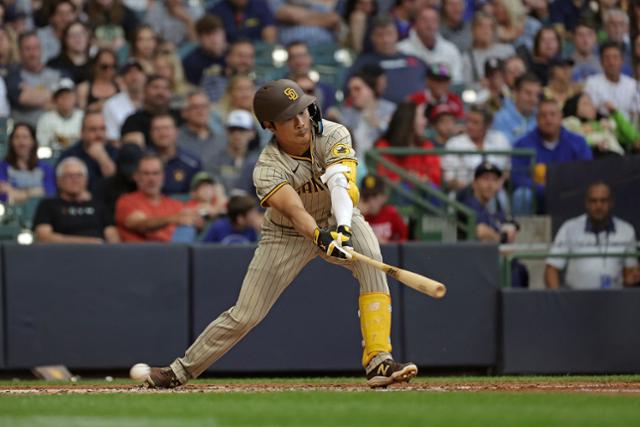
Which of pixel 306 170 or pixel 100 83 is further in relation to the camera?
pixel 100 83

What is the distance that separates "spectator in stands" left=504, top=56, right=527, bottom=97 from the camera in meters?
14.6

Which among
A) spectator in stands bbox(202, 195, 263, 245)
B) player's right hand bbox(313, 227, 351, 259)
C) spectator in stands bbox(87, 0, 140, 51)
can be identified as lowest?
player's right hand bbox(313, 227, 351, 259)

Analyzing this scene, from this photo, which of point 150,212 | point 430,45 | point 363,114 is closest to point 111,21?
point 363,114

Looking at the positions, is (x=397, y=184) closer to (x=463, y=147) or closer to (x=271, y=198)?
(x=463, y=147)

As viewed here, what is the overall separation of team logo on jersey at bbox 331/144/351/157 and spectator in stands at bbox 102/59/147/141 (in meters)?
6.09

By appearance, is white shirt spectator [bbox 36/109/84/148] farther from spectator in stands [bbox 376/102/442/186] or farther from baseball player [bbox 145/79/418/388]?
baseball player [bbox 145/79/418/388]

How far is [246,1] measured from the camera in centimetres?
1492

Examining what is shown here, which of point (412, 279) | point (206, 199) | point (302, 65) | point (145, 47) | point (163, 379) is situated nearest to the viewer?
point (412, 279)

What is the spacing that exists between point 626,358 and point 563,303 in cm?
74

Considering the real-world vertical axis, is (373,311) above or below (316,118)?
below

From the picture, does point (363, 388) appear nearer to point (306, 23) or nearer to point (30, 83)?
point (30, 83)

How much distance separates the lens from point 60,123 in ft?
42.2

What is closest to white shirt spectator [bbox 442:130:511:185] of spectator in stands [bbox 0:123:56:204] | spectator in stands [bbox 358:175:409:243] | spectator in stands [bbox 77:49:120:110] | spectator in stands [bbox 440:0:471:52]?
spectator in stands [bbox 358:175:409:243]

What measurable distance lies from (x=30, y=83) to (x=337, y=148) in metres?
6.88
